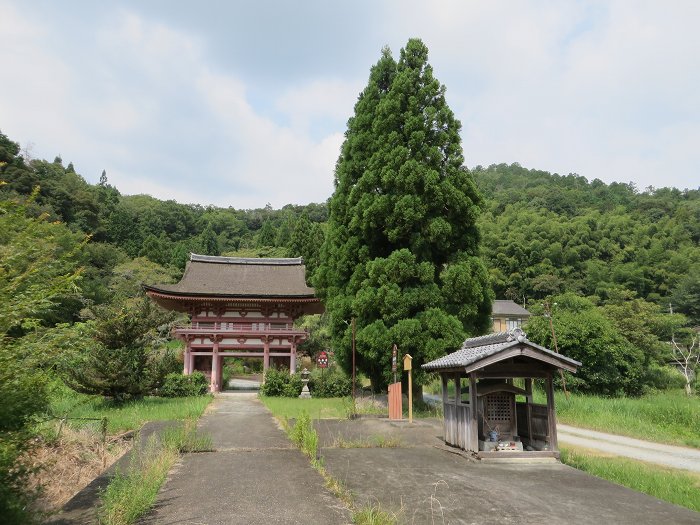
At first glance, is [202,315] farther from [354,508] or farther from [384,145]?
[354,508]

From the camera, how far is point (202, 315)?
25.3 meters

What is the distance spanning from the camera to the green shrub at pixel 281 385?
71.4ft

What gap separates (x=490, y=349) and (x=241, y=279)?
2038cm

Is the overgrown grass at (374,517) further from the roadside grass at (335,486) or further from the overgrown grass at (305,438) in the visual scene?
the overgrown grass at (305,438)

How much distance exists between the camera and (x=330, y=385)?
21.5 m

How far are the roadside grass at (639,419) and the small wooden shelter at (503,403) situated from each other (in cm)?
510

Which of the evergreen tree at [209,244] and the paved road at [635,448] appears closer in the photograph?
the paved road at [635,448]

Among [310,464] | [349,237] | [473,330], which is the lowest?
[310,464]

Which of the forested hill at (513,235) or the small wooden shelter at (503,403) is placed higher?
the forested hill at (513,235)

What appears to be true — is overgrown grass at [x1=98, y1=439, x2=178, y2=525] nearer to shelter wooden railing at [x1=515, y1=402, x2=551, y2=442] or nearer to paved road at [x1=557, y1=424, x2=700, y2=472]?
shelter wooden railing at [x1=515, y1=402, x2=551, y2=442]

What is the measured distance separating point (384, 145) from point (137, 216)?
2438 inches

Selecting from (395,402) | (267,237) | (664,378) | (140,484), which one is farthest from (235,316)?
(267,237)

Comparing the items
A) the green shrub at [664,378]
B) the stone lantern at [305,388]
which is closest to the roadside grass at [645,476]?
the stone lantern at [305,388]

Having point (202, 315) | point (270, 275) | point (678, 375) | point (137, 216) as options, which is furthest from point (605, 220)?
point (137, 216)
